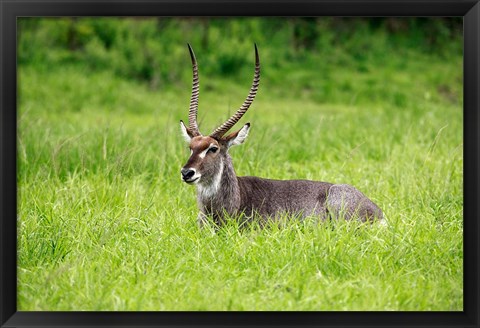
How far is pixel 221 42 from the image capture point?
543 inches

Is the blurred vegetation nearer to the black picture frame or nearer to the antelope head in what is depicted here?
the antelope head

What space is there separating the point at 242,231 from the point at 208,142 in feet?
2.28

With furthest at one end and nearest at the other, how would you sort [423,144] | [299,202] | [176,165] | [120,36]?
[120,36] → [423,144] → [176,165] → [299,202]

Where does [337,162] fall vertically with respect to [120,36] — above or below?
below

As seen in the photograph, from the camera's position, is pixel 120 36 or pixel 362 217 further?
pixel 120 36

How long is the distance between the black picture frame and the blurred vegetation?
27.9 feet

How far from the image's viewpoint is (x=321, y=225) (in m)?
5.60

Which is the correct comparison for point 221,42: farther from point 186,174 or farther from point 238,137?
point 186,174

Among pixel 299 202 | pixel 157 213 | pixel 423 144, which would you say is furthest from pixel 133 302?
pixel 423 144

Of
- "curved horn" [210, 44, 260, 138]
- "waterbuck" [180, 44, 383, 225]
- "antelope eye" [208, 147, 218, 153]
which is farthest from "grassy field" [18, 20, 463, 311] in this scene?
"curved horn" [210, 44, 260, 138]

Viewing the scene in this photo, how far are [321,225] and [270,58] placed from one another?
8.57 meters

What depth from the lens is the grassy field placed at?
4.53 m
